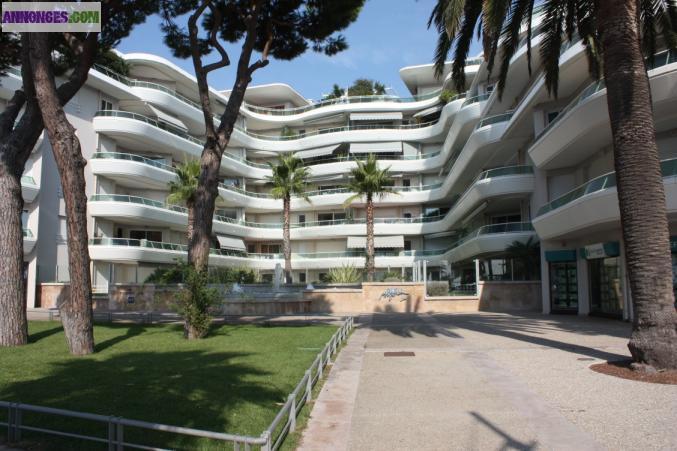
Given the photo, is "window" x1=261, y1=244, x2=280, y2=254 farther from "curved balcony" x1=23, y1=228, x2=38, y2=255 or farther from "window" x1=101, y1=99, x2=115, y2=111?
"curved balcony" x1=23, y1=228, x2=38, y2=255

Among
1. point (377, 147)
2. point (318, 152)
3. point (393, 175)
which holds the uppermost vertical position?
point (377, 147)

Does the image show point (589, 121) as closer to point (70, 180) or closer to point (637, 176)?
point (637, 176)

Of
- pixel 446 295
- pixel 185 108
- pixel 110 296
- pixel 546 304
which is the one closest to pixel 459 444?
pixel 546 304

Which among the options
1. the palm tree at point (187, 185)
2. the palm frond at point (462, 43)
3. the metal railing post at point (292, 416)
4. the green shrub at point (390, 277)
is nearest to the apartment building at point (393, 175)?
the green shrub at point (390, 277)

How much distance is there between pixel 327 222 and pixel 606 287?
106ft

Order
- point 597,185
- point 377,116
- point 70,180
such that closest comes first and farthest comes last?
point 70,180, point 597,185, point 377,116

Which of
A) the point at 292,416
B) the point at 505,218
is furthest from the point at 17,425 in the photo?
the point at 505,218

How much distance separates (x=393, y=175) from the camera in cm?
5253

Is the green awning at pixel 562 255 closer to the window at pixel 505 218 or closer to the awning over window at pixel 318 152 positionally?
the window at pixel 505 218

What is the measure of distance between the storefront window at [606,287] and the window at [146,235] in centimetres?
3146

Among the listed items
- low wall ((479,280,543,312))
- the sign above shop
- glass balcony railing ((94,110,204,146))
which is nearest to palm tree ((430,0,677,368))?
the sign above shop

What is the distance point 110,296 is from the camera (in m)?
29.8

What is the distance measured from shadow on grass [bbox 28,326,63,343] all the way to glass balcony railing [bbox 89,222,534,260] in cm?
2078

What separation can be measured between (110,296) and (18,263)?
712 inches
